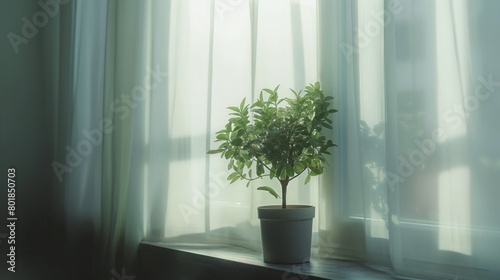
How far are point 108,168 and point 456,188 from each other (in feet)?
4.95

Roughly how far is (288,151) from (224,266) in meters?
0.43

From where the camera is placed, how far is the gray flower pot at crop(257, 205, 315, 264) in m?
1.61

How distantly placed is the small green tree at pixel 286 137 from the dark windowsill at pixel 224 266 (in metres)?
0.20

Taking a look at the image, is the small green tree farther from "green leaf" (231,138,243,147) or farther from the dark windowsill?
the dark windowsill

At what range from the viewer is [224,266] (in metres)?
1.79

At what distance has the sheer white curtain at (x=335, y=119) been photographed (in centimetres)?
133

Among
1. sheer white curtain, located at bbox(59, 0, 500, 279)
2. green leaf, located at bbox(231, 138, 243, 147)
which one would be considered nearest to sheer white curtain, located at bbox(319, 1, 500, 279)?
sheer white curtain, located at bbox(59, 0, 500, 279)

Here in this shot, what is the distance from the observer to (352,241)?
166 cm

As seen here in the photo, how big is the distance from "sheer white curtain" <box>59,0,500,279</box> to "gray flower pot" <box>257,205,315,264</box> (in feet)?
0.34

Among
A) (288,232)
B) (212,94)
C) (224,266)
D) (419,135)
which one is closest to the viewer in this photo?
(419,135)

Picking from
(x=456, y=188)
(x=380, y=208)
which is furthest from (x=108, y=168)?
(x=456, y=188)

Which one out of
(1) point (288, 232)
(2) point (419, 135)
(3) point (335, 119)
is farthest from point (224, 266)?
(2) point (419, 135)

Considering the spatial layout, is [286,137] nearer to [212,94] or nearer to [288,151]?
[288,151]

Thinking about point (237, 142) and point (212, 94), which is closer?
point (237, 142)
